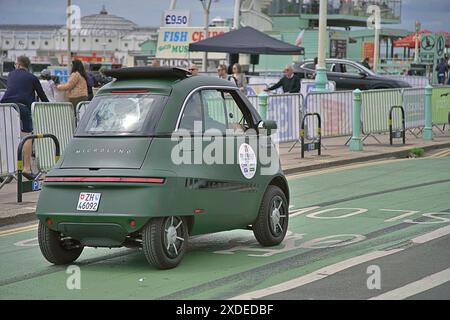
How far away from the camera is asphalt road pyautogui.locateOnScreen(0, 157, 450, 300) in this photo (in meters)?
7.89

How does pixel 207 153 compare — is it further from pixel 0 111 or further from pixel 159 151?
pixel 0 111

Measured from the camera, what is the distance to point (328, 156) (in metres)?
20.2

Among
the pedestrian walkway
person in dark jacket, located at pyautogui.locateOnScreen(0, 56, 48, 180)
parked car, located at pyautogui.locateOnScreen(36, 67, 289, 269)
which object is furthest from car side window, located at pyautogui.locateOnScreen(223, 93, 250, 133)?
person in dark jacket, located at pyautogui.locateOnScreen(0, 56, 48, 180)

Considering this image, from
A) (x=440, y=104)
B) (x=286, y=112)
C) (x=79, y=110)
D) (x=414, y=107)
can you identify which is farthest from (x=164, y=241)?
(x=440, y=104)

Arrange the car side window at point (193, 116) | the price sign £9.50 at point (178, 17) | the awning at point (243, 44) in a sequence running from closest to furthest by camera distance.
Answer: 1. the car side window at point (193, 116)
2. the awning at point (243, 44)
3. the price sign £9.50 at point (178, 17)

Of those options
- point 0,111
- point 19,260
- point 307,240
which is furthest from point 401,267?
point 0,111

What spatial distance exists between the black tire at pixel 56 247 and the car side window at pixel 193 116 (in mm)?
1553

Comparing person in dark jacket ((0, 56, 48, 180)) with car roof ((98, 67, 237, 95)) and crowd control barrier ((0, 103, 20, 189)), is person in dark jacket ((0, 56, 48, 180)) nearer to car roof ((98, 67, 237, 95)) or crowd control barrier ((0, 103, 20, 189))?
crowd control barrier ((0, 103, 20, 189))

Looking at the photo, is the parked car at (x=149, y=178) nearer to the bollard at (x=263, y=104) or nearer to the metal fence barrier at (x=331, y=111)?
the bollard at (x=263, y=104)

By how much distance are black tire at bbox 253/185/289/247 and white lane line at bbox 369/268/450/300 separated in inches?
79.6

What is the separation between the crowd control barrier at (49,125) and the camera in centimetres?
1516

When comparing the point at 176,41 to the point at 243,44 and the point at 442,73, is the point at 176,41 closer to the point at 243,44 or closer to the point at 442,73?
the point at 442,73

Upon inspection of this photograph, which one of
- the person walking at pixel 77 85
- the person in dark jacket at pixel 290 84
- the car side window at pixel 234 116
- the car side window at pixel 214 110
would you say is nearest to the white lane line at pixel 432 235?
the car side window at pixel 234 116

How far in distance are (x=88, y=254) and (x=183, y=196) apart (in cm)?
170
